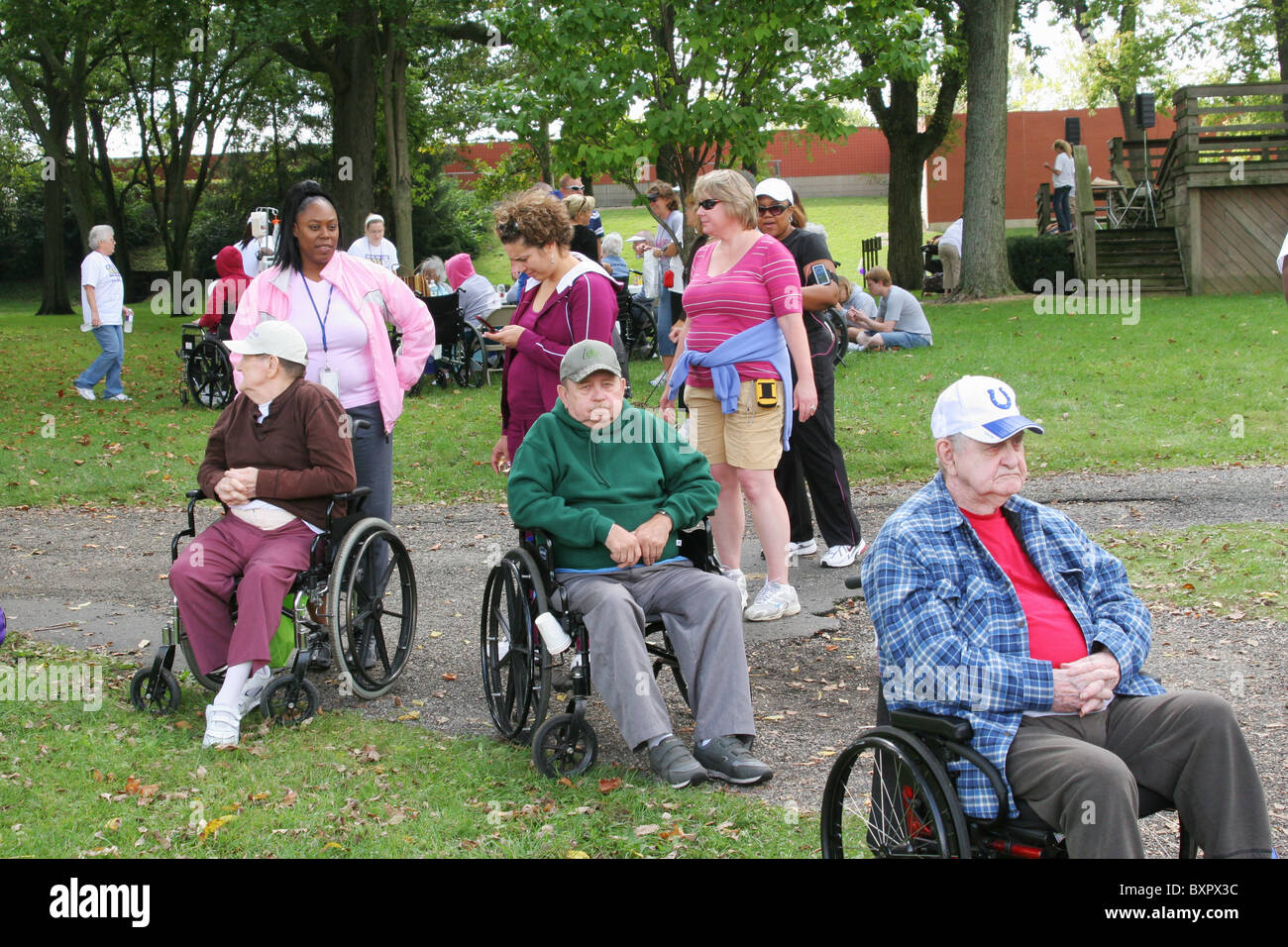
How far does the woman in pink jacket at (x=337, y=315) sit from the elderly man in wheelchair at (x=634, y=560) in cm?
128

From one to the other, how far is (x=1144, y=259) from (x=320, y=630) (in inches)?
789

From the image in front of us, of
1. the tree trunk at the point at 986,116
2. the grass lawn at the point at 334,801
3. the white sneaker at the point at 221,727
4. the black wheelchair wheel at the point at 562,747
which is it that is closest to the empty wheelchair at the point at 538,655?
the black wheelchair wheel at the point at 562,747

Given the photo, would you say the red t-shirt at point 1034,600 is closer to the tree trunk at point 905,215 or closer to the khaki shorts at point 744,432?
the khaki shorts at point 744,432

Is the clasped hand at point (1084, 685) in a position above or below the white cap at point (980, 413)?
below

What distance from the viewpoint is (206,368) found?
14234 millimetres

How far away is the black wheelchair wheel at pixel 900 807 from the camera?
301 centimetres

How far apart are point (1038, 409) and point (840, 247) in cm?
2841

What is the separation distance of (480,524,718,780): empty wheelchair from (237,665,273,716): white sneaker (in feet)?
2.80

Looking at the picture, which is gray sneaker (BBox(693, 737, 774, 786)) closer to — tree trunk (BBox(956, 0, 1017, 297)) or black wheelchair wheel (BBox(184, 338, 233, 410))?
black wheelchair wheel (BBox(184, 338, 233, 410))

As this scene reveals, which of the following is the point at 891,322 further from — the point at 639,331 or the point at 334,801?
the point at 334,801

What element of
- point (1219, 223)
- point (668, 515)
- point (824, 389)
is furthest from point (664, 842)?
point (1219, 223)
